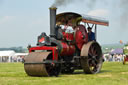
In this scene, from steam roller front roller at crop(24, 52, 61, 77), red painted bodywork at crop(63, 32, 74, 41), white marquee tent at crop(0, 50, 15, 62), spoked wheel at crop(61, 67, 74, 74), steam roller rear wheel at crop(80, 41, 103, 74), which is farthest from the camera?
white marquee tent at crop(0, 50, 15, 62)

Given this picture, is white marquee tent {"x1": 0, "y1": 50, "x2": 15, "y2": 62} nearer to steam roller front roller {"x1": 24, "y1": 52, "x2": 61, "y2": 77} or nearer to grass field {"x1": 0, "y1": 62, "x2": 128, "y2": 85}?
grass field {"x1": 0, "y1": 62, "x2": 128, "y2": 85}

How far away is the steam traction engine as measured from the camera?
11.4 m

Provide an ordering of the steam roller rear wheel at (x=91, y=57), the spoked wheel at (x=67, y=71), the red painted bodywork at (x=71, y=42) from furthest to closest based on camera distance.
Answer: the spoked wheel at (x=67, y=71) < the steam roller rear wheel at (x=91, y=57) < the red painted bodywork at (x=71, y=42)

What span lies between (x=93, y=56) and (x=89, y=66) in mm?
546

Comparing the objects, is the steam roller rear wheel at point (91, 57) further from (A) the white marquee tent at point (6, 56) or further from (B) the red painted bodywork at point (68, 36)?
(A) the white marquee tent at point (6, 56)

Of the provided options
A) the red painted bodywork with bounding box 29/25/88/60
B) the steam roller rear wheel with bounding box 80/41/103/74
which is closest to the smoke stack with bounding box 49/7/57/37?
the red painted bodywork with bounding box 29/25/88/60

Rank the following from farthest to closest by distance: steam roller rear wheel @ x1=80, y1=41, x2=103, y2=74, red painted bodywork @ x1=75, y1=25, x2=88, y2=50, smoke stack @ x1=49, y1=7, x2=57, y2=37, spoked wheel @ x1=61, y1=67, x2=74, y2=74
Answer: spoked wheel @ x1=61, y1=67, x2=74, y2=74 < red painted bodywork @ x1=75, y1=25, x2=88, y2=50 < steam roller rear wheel @ x1=80, y1=41, x2=103, y2=74 < smoke stack @ x1=49, y1=7, x2=57, y2=37

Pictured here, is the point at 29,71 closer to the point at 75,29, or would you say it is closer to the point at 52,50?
the point at 52,50

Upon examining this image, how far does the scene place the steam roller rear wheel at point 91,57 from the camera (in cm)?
1311

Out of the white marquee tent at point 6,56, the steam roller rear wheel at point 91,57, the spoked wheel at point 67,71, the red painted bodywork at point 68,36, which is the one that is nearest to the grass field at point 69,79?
the steam roller rear wheel at point 91,57

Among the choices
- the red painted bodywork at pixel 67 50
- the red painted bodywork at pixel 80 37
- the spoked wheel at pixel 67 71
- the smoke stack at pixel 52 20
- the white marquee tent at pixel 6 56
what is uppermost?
the smoke stack at pixel 52 20

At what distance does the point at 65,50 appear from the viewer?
12719 mm

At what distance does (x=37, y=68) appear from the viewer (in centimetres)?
1117

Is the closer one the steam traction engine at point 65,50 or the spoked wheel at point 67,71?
the steam traction engine at point 65,50
